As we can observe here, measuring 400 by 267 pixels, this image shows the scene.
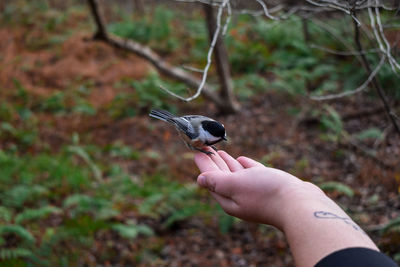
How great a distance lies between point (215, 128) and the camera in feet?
8.75

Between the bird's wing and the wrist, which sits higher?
the wrist

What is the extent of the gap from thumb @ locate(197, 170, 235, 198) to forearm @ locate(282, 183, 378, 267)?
0.43 m

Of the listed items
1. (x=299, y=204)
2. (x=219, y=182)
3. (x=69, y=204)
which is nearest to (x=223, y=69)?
(x=69, y=204)

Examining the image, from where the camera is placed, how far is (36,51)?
Answer: 42.2 ft

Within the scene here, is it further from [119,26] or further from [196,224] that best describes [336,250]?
[119,26]

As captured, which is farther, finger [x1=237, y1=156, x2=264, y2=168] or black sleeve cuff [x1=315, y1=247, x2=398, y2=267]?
finger [x1=237, y1=156, x2=264, y2=168]

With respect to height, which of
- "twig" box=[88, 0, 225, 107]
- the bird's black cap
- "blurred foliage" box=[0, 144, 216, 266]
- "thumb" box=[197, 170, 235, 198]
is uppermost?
the bird's black cap

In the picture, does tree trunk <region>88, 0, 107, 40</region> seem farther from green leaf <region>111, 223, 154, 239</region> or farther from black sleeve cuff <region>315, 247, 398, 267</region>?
black sleeve cuff <region>315, 247, 398, 267</region>

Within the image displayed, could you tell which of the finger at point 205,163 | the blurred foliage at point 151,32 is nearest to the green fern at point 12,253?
the finger at point 205,163

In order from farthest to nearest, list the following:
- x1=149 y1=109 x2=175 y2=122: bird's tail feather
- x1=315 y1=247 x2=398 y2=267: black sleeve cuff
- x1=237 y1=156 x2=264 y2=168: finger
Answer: x1=149 y1=109 x2=175 y2=122: bird's tail feather < x1=237 y1=156 x2=264 y2=168: finger < x1=315 y1=247 x2=398 y2=267: black sleeve cuff

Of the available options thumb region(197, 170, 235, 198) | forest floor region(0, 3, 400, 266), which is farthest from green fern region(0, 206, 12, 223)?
thumb region(197, 170, 235, 198)

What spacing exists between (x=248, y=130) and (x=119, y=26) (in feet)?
25.5

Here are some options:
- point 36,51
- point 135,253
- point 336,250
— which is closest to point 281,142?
point 135,253

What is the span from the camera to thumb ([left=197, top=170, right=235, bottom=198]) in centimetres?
222
